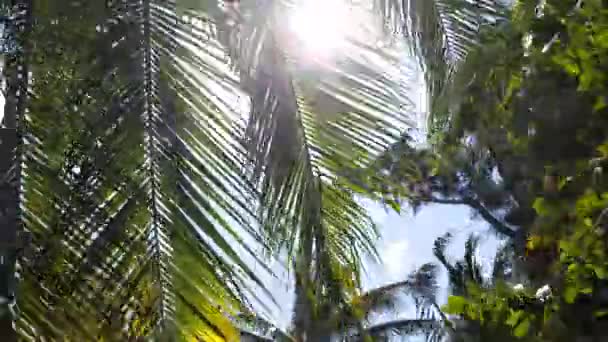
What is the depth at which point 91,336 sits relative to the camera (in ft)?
10.1

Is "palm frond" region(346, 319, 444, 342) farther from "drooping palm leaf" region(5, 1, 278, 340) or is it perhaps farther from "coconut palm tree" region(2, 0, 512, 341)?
"drooping palm leaf" region(5, 1, 278, 340)

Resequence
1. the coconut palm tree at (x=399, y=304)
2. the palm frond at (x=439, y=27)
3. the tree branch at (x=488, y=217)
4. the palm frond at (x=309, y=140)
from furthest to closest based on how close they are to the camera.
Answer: the coconut palm tree at (x=399, y=304) → the tree branch at (x=488, y=217) → the palm frond at (x=439, y=27) → the palm frond at (x=309, y=140)

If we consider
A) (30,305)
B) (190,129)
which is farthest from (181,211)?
(30,305)

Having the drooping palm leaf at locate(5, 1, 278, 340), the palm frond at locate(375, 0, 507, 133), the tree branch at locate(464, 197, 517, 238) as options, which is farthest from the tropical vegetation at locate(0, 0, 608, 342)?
the tree branch at locate(464, 197, 517, 238)

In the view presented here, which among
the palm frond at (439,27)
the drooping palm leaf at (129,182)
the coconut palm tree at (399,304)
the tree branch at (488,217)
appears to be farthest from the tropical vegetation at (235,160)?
the coconut palm tree at (399,304)

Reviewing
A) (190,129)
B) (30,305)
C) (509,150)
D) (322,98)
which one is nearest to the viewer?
(30,305)

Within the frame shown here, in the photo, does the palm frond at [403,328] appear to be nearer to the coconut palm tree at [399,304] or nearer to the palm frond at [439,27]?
the coconut palm tree at [399,304]

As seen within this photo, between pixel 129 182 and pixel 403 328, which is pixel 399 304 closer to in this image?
pixel 403 328

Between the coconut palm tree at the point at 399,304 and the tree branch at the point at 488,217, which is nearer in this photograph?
the tree branch at the point at 488,217

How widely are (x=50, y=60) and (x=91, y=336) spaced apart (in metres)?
1.18

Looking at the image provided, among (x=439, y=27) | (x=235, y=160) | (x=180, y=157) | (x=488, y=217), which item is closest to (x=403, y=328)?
(x=488, y=217)

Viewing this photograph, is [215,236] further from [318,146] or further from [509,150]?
[509,150]

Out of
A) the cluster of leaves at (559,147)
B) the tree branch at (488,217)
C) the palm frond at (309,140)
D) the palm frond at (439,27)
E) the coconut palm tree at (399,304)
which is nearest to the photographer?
the cluster of leaves at (559,147)

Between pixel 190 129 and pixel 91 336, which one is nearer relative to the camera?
pixel 91 336
